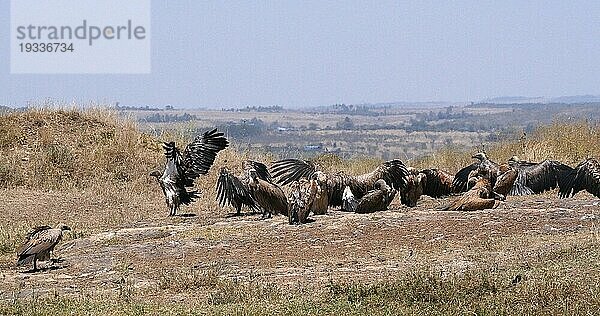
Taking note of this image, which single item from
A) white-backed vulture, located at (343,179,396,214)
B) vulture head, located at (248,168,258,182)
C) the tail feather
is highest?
vulture head, located at (248,168,258,182)

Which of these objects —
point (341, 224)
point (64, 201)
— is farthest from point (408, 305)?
point (64, 201)

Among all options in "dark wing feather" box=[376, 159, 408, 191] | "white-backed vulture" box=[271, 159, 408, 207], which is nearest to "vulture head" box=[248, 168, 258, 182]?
"white-backed vulture" box=[271, 159, 408, 207]

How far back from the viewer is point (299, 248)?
35.5ft

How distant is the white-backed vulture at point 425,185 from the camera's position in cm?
1531

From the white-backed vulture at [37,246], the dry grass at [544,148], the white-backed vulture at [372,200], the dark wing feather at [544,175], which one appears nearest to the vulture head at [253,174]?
the white-backed vulture at [372,200]

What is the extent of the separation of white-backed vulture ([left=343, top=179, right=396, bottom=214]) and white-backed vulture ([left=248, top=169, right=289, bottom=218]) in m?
1.07

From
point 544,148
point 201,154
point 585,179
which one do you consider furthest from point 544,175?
point 544,148

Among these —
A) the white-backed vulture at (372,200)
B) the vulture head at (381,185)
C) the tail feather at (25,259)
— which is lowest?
the tail feather at (25,259)

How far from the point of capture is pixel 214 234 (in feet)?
39.5

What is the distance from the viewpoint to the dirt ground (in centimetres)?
923

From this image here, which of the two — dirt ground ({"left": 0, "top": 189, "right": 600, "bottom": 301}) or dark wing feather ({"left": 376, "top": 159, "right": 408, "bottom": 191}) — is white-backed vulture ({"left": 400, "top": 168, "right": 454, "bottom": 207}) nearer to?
dark wing feather ({"left": 376, "top": 159, "right": 408, "bottom": 191})

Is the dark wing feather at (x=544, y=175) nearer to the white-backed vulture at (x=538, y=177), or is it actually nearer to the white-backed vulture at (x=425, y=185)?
the white-backed vulture at (x=538, y=177)

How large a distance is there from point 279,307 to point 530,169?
31.9ft

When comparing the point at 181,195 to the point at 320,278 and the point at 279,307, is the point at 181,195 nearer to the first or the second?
the point at 320,278
